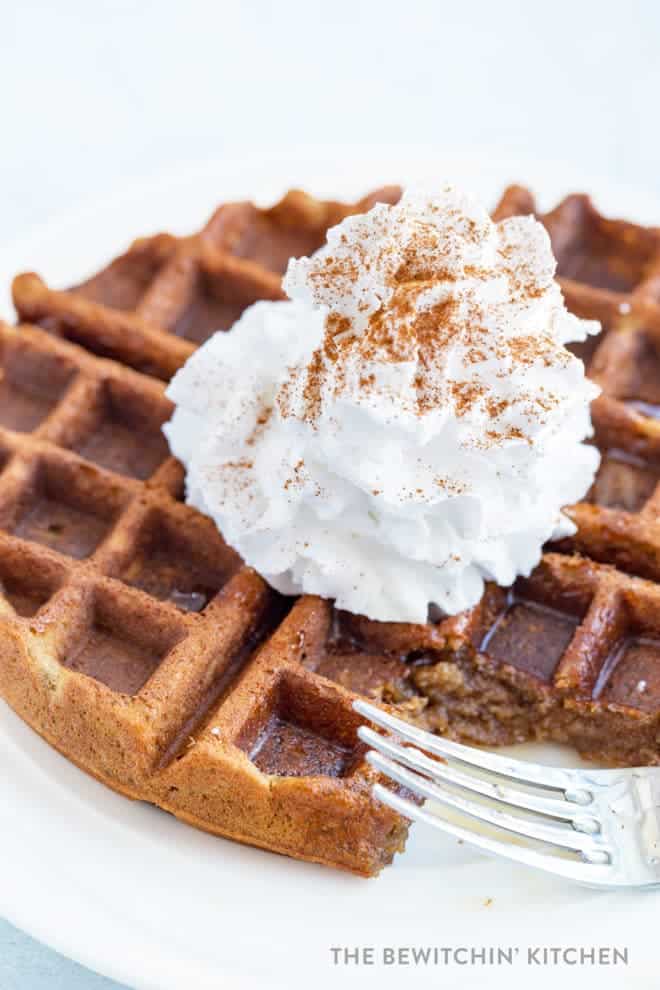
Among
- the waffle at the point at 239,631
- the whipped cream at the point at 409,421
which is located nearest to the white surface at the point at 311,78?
the waffle at the point at 239,631

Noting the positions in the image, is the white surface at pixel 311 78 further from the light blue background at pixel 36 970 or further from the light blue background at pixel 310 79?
the light blue background at pixel 36 970

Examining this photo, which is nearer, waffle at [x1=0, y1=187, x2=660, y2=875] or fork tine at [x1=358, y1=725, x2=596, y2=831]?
fork tine at [x1=358, y1=725, x2=596, y2=831]

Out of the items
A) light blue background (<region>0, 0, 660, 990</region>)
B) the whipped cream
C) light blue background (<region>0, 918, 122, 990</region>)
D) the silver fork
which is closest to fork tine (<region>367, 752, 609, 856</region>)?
the silver fork

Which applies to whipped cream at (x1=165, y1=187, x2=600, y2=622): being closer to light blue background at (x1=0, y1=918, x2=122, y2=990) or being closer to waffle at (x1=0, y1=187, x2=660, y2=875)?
waffle at (x1=0, y1=187, x2=660, y2=875)

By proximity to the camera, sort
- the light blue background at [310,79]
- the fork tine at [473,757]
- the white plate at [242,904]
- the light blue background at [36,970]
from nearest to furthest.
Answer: the white plate at [242,904], the fork tine at [473,757], the light blue background at [36,970], the light blue background at [310,79]

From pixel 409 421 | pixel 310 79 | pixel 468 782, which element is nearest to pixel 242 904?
pixel 468 782

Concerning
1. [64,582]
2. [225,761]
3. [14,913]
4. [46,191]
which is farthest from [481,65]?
[14,913]
